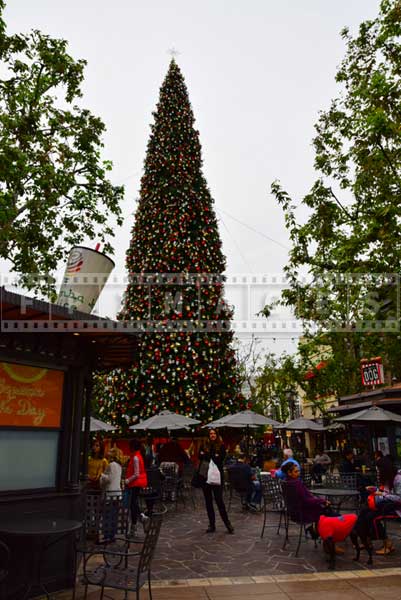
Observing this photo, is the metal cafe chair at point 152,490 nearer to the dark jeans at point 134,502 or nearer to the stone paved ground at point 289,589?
the dark jeans at point 134,502

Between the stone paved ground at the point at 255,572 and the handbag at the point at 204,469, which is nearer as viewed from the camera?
the stone paved ground at the point at 255,572

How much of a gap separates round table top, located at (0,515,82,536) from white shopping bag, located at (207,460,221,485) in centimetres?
385

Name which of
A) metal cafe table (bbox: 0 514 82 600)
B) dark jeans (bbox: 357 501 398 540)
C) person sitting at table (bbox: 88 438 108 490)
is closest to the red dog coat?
dark jeans (bbox: 357 501 398 540)

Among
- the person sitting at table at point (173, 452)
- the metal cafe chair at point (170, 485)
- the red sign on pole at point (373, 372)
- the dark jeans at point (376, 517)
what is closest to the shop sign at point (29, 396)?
the dark jeans at point (376, 517)

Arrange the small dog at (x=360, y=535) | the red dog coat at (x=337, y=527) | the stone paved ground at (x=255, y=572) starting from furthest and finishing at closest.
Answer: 1. the small dog at (x=360, y=535)
2. the red dog coat at (x=337, y=527)
3. the stone paved ground at (x=255, y=572)

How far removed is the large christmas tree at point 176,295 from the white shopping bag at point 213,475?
36.1 ft

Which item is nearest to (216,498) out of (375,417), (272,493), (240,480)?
(272,493)

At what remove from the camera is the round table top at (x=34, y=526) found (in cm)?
456

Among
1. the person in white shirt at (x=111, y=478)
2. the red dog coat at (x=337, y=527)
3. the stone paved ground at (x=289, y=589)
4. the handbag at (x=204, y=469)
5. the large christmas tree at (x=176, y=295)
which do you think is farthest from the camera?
the large christmas tree at (x=176, y=295)

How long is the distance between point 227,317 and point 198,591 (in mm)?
17350

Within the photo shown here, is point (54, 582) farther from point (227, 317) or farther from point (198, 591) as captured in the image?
point (227, 317)

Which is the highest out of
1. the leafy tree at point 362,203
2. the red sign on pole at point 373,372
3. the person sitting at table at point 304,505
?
the leafy tree at point 362,203

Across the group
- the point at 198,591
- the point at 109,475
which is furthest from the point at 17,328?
the point at 109,475

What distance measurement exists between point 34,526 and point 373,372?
15437 millimetres
